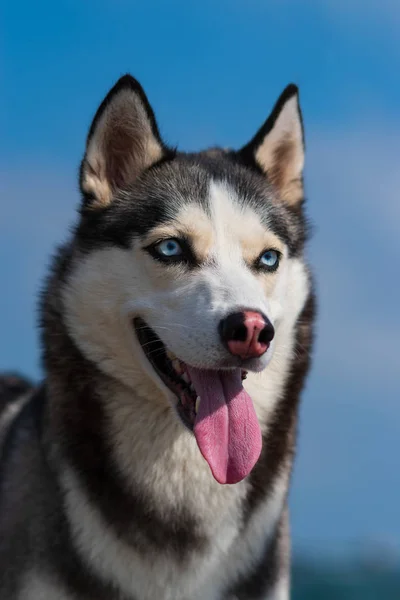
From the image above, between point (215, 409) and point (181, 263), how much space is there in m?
0.78

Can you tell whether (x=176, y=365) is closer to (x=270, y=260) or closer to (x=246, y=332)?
(x=246, y=332)

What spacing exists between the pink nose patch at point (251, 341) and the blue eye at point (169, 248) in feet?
2.19

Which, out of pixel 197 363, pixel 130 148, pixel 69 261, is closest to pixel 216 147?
pixel 130 148

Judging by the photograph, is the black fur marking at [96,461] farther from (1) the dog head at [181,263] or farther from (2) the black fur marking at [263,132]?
(2) the black fur marking at [263,132]

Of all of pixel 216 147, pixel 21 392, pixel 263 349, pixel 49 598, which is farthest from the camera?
pixel 21 392

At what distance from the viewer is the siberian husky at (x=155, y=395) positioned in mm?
4664

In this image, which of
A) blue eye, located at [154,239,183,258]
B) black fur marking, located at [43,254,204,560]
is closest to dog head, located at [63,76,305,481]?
blue eye, located at [154,239,183,258]

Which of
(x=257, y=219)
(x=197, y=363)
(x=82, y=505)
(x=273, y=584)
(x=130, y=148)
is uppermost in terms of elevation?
(x=130, y=148)

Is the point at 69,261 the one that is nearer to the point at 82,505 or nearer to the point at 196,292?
the point at 196,292

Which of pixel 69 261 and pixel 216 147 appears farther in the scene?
pixel 216 147

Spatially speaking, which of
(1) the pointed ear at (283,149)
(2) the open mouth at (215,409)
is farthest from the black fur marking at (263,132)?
(2) the open mouth at (215,409)

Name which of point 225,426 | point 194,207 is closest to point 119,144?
point 194,207

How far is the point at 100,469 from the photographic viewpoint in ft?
16.1

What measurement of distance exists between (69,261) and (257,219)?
1089 millimetres
